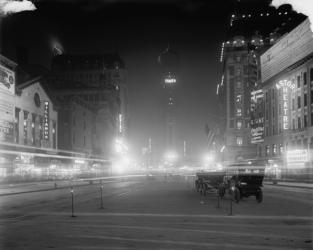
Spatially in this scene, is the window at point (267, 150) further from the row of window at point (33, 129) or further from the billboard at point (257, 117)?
the row of window at point (33, 129)

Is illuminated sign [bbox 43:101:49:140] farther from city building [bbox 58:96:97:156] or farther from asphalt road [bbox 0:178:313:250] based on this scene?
asphalt road [bbox 0:178:313:250]

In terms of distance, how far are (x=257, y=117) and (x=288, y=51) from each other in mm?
23810

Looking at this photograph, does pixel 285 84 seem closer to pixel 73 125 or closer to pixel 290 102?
pixel 290 102

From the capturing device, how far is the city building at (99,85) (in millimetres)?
151750

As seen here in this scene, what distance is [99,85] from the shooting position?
171 metres

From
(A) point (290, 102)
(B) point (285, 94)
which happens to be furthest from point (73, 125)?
(A) point (290, 102)

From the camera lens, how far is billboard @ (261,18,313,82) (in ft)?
219

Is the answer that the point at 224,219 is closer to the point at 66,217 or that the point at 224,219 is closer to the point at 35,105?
the point at 66,217

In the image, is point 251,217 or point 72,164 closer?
point 251,217

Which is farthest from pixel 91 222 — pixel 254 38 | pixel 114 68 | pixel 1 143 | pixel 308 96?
pixel 114 68

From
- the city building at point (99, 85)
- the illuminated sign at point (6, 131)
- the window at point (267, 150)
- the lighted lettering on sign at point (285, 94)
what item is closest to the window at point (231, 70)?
the window at point (267, 150)

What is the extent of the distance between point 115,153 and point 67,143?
224 feet

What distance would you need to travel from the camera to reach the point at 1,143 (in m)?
66.5

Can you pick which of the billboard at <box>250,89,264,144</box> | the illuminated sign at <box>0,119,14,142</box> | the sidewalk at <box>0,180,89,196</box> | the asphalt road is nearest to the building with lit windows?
the billboard at <box>250,89,264,144</box>
